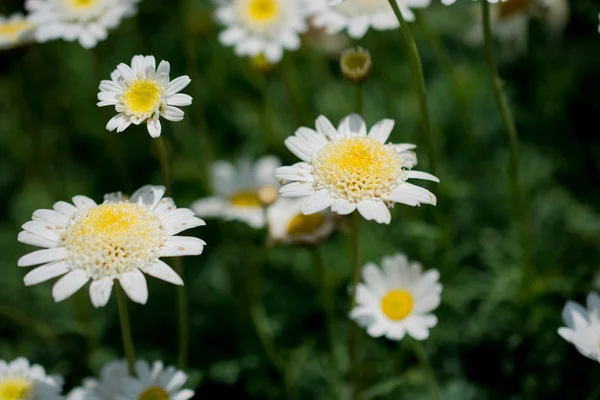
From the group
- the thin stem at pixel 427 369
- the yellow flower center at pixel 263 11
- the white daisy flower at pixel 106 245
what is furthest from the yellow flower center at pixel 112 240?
the yellow flower center at pixel 263 11

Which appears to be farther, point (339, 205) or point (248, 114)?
point (248, 114)

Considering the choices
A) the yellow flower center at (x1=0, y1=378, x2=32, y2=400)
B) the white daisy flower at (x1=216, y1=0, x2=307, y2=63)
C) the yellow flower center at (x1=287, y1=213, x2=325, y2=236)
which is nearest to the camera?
the yellow flower center at (x1=0, y1=378, x2=32, y2=400)

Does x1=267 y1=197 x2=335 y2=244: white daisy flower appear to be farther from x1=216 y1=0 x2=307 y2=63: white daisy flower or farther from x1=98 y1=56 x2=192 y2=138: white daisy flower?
x1=98 y1=56 x2=192 y2=138: white daisy flower

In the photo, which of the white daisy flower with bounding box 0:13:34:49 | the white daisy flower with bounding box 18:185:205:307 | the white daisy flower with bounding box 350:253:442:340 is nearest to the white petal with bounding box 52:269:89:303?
the white daisy flower with bounding box 18:185:205:307

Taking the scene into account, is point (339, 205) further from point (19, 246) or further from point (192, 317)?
point (19, 246)

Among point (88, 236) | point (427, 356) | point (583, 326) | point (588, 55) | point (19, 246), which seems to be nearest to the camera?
point (88, 236)

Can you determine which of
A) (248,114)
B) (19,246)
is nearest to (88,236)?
(19,246)

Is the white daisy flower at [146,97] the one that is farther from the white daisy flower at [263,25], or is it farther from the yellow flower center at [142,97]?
the white daisy flower at [263,25]
